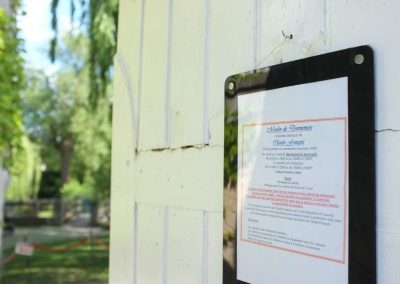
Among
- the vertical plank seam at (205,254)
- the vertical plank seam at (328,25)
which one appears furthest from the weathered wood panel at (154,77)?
the vertical plank seam at (328,25)

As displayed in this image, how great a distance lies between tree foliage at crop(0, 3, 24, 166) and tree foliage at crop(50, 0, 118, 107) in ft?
1.13

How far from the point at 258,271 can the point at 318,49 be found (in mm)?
557

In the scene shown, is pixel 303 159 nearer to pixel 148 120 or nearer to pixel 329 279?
pixel 329 279

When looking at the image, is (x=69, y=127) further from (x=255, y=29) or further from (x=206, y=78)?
(x=255, y=29)

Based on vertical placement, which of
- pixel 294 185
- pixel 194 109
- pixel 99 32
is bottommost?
pixel 294 185

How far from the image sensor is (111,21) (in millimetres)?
3422

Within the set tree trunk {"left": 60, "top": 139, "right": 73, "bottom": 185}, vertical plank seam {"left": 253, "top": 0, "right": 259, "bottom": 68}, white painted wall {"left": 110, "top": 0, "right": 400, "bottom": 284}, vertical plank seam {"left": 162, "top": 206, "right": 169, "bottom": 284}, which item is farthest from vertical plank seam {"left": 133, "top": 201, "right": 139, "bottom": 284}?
tree trunk {"left": 60, "top": 139, "right": 73, "bottom": 185}

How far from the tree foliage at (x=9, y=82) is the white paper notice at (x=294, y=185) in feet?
8.18

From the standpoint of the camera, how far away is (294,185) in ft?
3.49

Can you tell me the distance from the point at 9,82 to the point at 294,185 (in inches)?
114

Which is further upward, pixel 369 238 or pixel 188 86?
pixel 188 86

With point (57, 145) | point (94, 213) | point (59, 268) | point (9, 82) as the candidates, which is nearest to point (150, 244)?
point (9, 82)

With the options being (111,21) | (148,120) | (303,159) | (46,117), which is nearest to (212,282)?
(303,159)

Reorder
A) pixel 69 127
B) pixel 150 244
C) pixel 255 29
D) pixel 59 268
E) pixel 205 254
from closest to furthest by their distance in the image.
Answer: pixel 255 29, pixel 205 254, pixel 150 244, pixel 59 268, pixel 69 127
